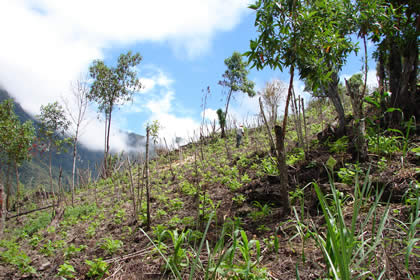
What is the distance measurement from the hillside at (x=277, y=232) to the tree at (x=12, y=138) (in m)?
7.12

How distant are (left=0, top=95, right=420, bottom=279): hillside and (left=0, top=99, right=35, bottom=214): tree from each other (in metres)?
7.12

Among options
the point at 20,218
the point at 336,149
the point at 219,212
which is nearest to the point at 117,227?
the point at 219,212

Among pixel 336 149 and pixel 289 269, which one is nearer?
pixel 289 269

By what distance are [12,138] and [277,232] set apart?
493 inches

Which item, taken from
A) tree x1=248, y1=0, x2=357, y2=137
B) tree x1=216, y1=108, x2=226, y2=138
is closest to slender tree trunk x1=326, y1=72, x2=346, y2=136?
tree x1=248, y1=0, x2=357, y2=137

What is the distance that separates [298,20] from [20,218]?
1185 cm

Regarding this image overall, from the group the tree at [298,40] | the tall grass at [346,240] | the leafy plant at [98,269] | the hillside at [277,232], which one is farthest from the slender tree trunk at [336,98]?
the leafy plant at [98,269]

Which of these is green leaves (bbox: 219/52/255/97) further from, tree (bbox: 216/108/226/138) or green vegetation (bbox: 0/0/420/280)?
green vegetation (bbox: 0/0/420/280)

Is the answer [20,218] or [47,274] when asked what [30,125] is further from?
[47,274]

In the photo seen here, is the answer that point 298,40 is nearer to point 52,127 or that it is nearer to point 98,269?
point 98,269

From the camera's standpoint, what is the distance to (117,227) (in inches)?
171

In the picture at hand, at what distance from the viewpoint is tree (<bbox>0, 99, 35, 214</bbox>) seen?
1014 centimetres

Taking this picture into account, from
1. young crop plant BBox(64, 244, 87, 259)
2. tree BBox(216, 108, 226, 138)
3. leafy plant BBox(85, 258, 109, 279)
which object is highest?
tree BBox(216, 108, 226, 138)

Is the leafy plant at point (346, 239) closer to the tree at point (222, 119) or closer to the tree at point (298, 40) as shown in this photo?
the tree at point (298, 40)
